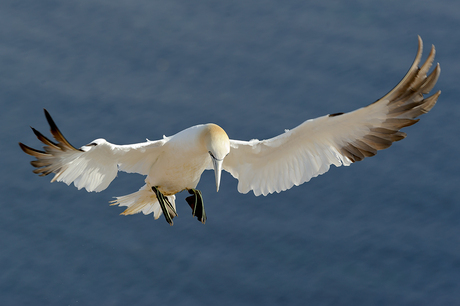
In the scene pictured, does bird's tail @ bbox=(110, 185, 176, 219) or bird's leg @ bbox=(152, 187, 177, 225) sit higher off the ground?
bird's tail @ bbox=(110, 185, 176, 219)

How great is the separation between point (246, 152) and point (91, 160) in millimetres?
1442

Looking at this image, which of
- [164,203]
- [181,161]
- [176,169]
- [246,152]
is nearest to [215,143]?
[181,161]

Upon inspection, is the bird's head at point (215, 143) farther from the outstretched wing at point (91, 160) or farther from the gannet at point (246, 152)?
the outstretched wing at point (91, 160)

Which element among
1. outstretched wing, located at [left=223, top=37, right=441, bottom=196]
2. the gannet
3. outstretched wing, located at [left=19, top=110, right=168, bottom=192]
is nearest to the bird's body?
the gannet

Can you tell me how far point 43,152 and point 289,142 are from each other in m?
2.12

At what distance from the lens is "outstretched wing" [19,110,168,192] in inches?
202

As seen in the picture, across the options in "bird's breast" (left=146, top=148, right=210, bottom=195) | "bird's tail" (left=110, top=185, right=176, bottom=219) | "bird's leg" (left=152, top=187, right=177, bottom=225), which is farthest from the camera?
"bird's tail" (left=110, top=185, right=176, bottom=219)

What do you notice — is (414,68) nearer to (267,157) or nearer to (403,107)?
(403,107)

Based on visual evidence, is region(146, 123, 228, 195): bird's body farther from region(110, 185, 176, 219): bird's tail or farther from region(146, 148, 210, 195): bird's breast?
region(110, 185, 176, 219): bird's tail

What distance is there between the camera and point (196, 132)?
18.3ft

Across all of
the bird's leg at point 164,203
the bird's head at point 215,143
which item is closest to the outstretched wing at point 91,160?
the bird's leg at point 164,203

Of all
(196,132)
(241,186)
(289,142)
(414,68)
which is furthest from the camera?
(241,186)

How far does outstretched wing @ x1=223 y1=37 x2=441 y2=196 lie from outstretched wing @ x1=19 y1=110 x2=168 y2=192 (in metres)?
0.85

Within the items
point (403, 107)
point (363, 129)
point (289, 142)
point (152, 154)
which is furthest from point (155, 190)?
point (403, 107)
